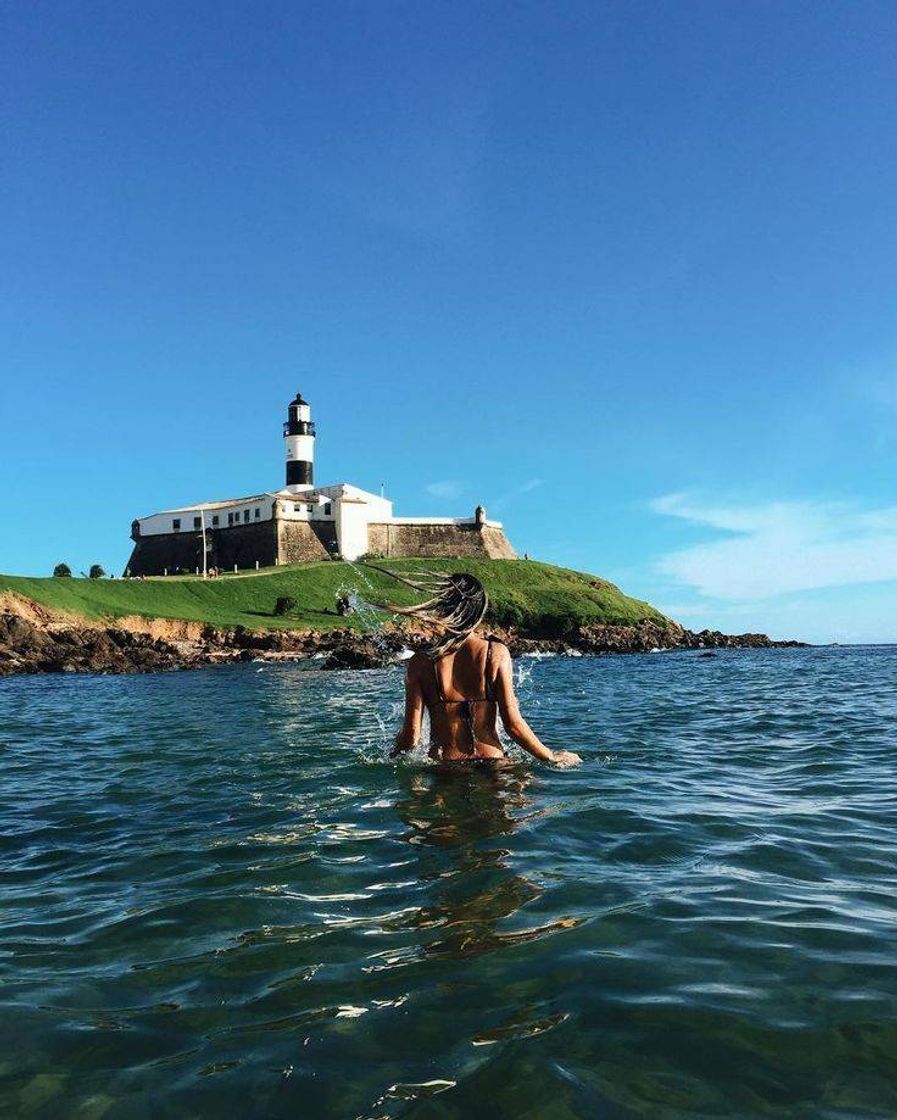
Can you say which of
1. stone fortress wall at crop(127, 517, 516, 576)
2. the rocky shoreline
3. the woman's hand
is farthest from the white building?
the woman's hand

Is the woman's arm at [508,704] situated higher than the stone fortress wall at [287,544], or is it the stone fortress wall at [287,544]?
the stone fortress wall at [287,544]

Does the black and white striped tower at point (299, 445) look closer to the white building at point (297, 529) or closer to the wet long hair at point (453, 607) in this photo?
the white building at point (297, 529)

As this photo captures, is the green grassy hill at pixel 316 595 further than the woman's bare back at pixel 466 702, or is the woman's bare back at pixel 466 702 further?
the green grassy hill at pixel 316 595

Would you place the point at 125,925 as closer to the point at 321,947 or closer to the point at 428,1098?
the point at 321,947

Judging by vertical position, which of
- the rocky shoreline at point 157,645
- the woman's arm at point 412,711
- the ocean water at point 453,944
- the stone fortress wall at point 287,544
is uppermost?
the stone fortress wall at point 287,544

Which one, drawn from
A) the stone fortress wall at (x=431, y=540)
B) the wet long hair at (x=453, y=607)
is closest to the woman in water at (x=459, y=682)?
the wet long hair at (x=453, y=607)

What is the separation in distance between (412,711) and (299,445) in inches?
3942

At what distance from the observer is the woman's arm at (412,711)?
9328mm

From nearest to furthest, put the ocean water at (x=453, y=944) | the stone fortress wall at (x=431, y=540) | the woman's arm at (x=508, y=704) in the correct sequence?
the ocean water at (x=453, y=944) < the woman's arm at (x=508, y=704) < the stone fortress wall at (x=431, y=540)

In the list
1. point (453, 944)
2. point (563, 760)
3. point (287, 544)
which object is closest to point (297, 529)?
point (287, 544)

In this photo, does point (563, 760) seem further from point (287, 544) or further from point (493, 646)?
point (287, 544)

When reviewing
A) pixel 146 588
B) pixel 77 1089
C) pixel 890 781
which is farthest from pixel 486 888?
pixel 146 588

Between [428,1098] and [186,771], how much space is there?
31.5 ft

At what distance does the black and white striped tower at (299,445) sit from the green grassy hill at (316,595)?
1631cm
